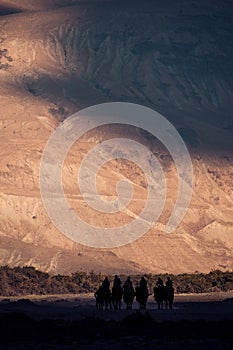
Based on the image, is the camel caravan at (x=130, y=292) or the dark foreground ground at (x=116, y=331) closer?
the dark foreground ground at (x=116, y=331)

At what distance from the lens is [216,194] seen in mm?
192375

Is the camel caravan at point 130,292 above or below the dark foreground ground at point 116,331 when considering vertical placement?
above

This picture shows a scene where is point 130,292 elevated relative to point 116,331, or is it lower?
elevated

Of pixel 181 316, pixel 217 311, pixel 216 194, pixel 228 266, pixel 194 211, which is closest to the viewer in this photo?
pixel 181 316

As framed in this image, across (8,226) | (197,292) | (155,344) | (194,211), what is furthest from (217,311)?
(194,211)

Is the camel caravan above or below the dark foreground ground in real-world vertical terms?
above

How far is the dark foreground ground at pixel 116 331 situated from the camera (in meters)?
33.2

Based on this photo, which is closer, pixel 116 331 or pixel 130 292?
pixel 116 331

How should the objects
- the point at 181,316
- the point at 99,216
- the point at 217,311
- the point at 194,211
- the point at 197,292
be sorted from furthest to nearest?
1. the point at 194,211
2. the point at 99,216
3. the point at 197,292
4. the point at 217,311
5. the point at 181,316

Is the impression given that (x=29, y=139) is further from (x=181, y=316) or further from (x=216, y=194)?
(x=181, y=316)

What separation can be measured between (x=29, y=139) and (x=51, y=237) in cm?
5237

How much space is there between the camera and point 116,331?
36.1 meters

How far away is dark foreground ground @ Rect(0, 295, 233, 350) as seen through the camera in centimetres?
3316

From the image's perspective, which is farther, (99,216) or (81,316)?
(99,216)
